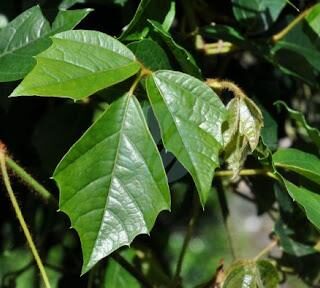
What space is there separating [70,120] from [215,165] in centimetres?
42

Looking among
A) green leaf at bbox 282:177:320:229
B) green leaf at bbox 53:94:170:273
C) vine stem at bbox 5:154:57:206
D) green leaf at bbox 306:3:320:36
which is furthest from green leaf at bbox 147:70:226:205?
green leaf at bbox 306:3:320:36

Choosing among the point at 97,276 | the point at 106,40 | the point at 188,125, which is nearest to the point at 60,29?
the point at 106,40


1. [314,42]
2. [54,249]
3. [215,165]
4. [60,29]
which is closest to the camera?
[215,165]

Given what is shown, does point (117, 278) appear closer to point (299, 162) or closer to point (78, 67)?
point (299, 162)

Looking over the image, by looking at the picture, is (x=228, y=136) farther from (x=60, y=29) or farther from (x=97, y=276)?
(x=97, y=276)

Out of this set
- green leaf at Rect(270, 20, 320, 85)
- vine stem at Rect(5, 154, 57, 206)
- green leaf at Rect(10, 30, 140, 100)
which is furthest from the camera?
green leaf at Rect(270, 20, 320, 85)

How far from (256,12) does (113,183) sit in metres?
0.42

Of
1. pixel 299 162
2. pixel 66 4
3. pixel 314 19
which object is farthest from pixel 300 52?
pixel 66 4

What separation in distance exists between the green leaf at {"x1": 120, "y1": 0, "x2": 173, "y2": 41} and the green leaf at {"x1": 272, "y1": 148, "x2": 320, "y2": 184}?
0.23 metres

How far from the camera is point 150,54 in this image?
0.97 m

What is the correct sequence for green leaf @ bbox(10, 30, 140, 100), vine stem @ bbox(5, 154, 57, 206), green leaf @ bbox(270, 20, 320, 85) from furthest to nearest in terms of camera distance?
1. green leaf @ bbox(270, 20, 320, 85)
2. vine stem @ bbox(5, 154, 57, 206)
3. green leaf @ bbox(10, 30, 140, 100)

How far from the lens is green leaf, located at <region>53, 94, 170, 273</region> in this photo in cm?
88

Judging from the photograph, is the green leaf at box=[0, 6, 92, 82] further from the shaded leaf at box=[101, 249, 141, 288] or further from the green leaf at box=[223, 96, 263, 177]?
the shaded leaf at box=[101, 249, 141, 288]

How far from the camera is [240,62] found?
1491mm
